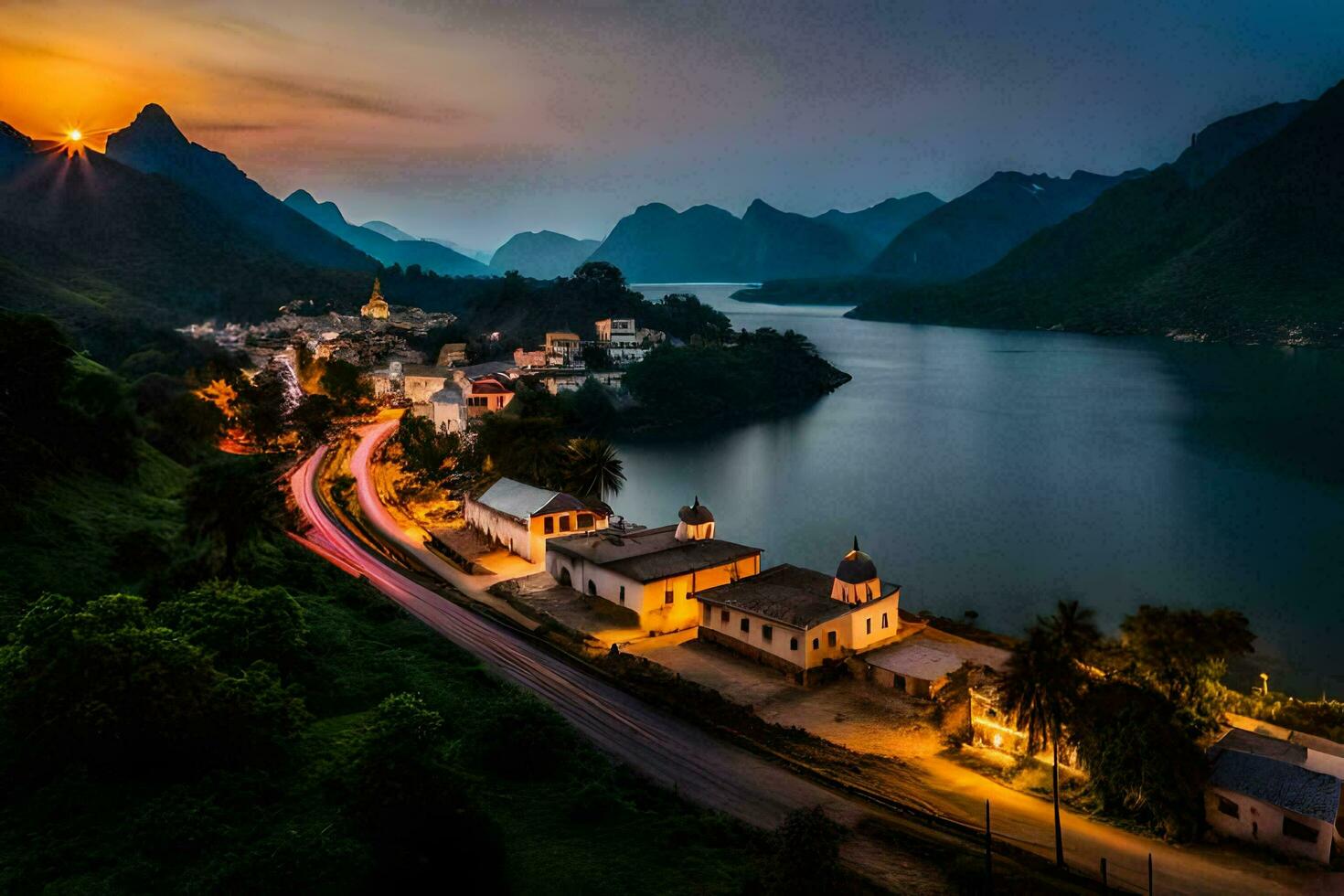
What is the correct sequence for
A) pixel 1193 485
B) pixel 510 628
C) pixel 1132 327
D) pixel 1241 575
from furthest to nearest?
1. pixel 1132 327
2. pixel 1193 485
3. pixel 1241 575
4. pixel 510 628

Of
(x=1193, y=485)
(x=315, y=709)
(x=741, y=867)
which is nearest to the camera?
(x=741, y=867)

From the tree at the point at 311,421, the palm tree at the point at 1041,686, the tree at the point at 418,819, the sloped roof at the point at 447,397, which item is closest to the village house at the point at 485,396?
the sloped roof at the point at 447,397

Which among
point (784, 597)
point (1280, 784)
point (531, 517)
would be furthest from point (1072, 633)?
point (531, 517)

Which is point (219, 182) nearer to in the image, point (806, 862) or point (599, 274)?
point (599, 274)

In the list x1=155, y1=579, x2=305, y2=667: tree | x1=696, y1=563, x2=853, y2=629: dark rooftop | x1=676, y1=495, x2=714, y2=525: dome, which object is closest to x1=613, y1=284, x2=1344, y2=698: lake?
x1=696, y1=563, x2=853, y2=629: dark rooftop

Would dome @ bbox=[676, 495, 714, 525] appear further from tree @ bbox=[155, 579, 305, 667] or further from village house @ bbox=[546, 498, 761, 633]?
tree @ bbox=[155, 579, 305, 667]

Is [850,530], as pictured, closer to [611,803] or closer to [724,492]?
[724,492]

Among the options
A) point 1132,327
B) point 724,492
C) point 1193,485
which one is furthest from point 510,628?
point 1132,327
